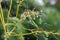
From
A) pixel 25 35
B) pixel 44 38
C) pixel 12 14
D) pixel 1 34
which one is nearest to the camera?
pixel 44 38

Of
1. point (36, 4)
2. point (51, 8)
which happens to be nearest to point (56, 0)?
point (51, 8)

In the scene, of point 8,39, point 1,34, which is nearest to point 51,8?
point 1,34

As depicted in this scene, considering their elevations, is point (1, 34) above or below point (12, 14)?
below

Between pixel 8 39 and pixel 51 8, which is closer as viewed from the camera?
pixel 8 39

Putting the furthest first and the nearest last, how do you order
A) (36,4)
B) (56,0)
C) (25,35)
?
1. (56,0)
2. (36,4)
3. (25,35)

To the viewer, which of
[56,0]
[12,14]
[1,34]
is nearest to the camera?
[1,34]

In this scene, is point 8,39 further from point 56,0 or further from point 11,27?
point 56,0

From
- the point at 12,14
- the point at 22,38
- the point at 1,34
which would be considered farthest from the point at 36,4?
the point at 22,38

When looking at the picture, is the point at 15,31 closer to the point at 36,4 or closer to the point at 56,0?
the point at 36,4

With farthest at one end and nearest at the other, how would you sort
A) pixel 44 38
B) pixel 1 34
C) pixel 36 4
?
1. pixel 36 4
2. pixel 1 34
3. pixel 44 38

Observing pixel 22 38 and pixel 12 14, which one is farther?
pixel 12 14
